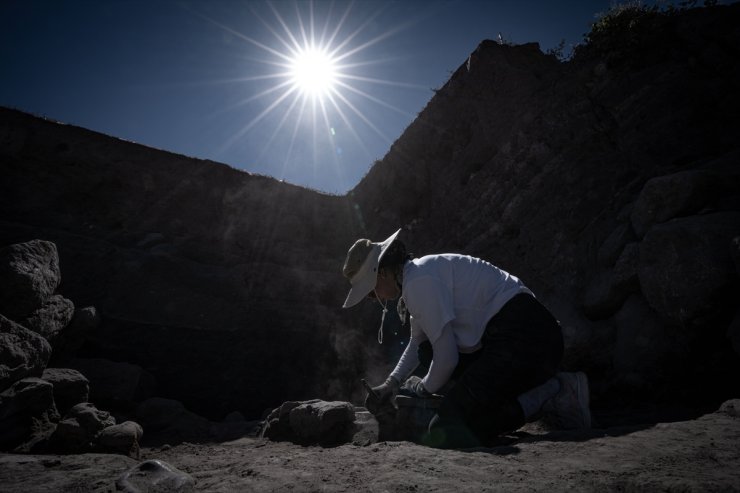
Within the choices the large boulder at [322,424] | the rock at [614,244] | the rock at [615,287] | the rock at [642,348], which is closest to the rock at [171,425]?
the large boulder at [322,424]

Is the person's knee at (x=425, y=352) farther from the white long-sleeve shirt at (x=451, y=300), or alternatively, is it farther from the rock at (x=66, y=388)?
the rock at (x=66, y=388)

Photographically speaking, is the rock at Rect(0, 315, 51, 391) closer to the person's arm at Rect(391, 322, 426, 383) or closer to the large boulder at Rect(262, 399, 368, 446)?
the large boulder at Rect(262, 399, 368, 446)

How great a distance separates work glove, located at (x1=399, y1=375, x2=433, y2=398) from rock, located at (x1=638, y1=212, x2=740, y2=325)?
1863 millimetres

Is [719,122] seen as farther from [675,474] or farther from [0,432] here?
[0,432]

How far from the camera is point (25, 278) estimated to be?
324 cm

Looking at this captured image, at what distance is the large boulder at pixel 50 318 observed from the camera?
11.2 feet

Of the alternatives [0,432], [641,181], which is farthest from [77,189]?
[641,181]

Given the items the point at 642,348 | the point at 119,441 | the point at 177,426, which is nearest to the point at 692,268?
the point at 642,348

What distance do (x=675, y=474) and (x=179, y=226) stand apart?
908cm

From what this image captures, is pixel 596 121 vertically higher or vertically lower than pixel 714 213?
higher

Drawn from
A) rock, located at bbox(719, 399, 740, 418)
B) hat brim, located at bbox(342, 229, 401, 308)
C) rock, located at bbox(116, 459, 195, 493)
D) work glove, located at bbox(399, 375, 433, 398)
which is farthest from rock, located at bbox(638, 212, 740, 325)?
rock, located at bbox(116, 459, 195, 493)

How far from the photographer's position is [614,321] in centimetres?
331

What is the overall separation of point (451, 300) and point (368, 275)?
61 centimetres

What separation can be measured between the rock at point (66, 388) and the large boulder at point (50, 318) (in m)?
0.56
